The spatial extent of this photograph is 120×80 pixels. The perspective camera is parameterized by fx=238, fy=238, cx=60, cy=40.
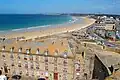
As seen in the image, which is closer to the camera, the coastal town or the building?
the coastal town

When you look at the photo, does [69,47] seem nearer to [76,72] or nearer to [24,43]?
[76,72]

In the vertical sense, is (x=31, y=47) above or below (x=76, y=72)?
above

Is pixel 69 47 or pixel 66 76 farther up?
pixel 69 47

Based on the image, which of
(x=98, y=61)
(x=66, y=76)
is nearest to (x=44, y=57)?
(x=66, y=76)

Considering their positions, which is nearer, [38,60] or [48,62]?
[48,62]

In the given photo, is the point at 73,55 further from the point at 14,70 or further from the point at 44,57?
the point at 14,70

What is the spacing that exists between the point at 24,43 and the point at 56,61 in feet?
25.5

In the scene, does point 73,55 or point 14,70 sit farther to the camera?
point 14,70

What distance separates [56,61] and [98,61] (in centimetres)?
713

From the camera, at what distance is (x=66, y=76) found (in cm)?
4062

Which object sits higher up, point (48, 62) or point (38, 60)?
point (38, 60)

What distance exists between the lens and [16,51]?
141 ft

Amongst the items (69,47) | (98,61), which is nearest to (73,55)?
(69,47)

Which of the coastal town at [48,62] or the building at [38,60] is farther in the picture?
the building at [38,60]
